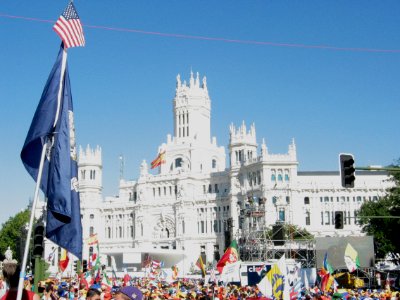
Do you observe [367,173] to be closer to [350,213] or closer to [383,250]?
[350,213]

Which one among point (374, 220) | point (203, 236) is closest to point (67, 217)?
point (374, 220)

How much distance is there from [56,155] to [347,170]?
10992mm

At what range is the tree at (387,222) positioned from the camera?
60812 millimetres

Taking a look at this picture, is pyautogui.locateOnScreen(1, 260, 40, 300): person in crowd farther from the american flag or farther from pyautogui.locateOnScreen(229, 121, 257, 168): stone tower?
pyautogui.locateOnScreen(229, 121, 257, 168): stone tower

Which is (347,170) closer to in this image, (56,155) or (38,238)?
(38,238)

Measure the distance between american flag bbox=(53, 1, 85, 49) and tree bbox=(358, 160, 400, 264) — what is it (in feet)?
165

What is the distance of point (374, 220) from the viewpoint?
67.2m

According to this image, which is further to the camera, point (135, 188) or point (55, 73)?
point (135, 188)

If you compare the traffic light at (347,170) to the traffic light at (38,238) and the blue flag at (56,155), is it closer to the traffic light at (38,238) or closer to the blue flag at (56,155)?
the traffic light at (38,238)

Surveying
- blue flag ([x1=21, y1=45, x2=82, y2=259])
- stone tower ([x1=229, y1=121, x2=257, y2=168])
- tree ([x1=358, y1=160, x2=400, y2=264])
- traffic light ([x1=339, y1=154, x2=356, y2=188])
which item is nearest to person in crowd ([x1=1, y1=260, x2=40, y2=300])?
blue flag ([x1=21, y1=45, x2=82, y2=259])

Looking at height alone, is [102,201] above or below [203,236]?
above

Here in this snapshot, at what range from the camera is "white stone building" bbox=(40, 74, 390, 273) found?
97.2 meters

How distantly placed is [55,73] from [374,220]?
199 feet

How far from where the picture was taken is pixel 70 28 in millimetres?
11508
